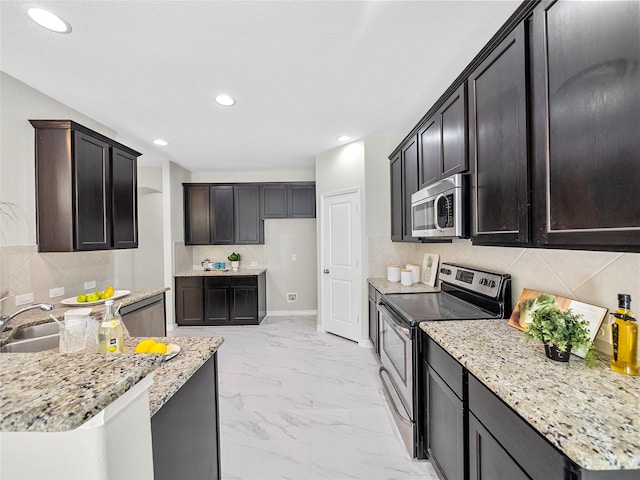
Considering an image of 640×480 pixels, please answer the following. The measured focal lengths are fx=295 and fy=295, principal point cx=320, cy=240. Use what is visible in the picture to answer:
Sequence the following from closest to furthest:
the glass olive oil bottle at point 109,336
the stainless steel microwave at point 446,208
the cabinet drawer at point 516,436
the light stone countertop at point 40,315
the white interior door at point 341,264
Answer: the cabinet drawer at point 516,436, the glass olive oil bottle at point 109,336, the stainless steel microwave at point 446,208, the light stone countertop at point 40,315, the white interior door at point 341,264

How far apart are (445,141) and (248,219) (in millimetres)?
3818

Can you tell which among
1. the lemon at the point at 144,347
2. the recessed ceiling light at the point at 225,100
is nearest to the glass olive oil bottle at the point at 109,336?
the lemon at the point at 144,347

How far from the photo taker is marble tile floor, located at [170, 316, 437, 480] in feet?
6.05

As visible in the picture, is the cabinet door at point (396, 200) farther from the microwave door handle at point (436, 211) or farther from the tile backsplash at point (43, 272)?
the tile backsplash at point (43, 272)

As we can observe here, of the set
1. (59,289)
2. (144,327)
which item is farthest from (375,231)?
(59,289)

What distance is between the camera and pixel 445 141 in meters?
2.09

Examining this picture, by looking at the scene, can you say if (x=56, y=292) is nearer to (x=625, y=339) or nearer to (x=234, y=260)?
(x=234, y=260)

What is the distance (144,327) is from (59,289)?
0.78m

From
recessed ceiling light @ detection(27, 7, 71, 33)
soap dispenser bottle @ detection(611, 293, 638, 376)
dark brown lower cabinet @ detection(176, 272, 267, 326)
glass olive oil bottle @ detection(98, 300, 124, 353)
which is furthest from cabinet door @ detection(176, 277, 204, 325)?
soap dispenser bottle @ detection(611, 293, 638, 376)

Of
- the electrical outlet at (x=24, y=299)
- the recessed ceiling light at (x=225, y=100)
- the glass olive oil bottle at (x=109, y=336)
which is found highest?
the recessed ceiling light at (x=225, y=100)

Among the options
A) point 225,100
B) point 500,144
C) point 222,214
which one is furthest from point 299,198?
point 500,144

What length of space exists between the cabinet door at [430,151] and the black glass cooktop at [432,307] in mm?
969

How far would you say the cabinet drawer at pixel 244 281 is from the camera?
4797mm

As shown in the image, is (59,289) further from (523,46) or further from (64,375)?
(523,46)
